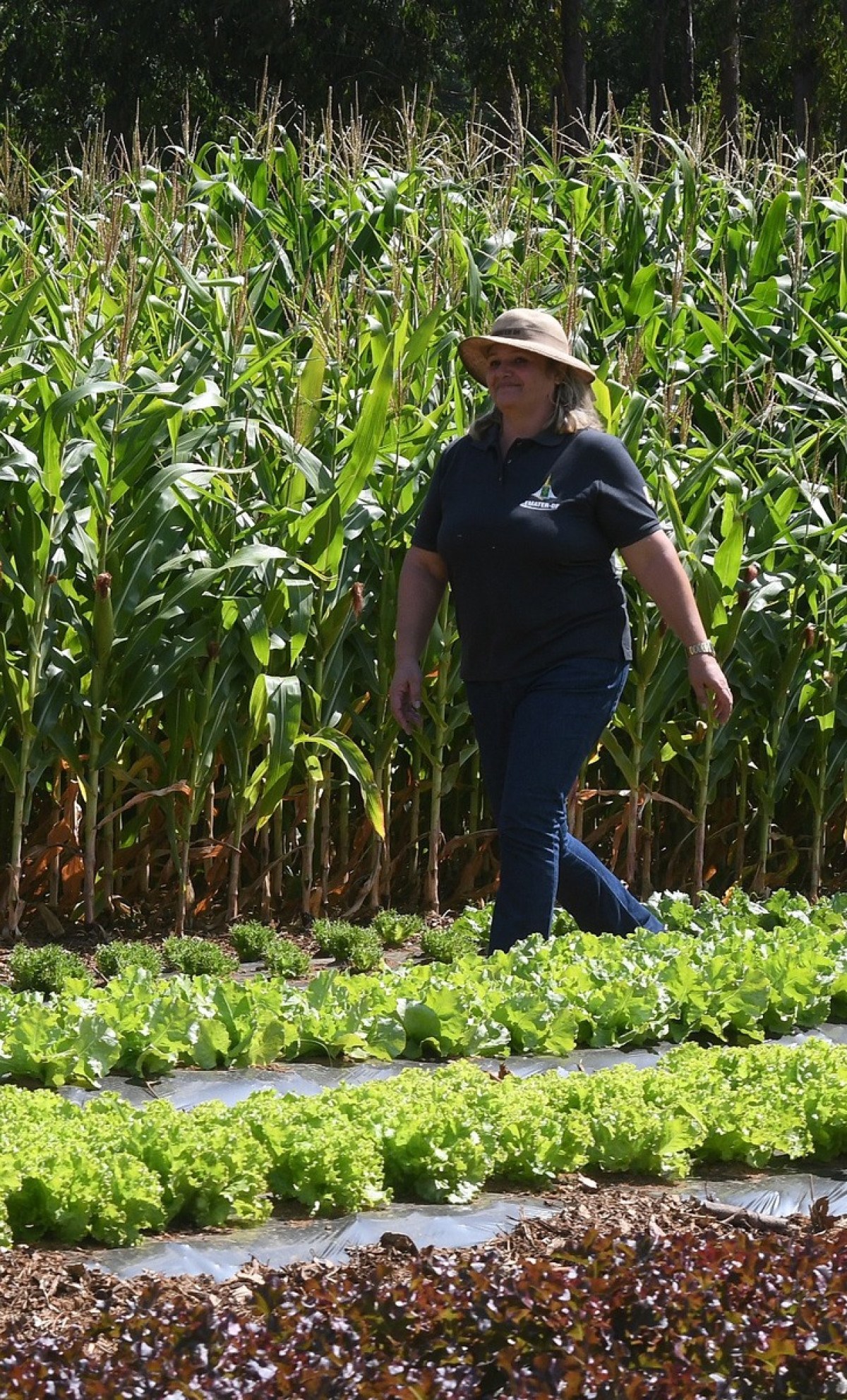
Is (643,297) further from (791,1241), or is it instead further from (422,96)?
(422,96)

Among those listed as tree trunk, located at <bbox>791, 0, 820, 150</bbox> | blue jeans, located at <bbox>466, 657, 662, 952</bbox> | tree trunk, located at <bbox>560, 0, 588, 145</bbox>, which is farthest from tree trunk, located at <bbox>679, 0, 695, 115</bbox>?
blue jeans, located at <bbox>466, 657, 662, 952</bbox>

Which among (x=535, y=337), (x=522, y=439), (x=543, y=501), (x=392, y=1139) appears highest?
(x=535, y=337)

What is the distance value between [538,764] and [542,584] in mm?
521

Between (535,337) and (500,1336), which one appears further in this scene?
(535,337)

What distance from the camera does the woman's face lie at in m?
4.84

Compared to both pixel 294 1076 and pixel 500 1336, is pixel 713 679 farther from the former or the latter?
pixel 500 1336

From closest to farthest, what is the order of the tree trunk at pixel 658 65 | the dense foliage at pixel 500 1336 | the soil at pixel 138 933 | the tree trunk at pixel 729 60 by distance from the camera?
the dense foliage at pixel 500 1336 → the soil at pixel 138 933 → the tree trunk at pixel 729 60 → the tree trunk at pixel 658 65

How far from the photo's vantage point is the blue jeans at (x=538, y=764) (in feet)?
15.7

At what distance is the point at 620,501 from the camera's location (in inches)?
189

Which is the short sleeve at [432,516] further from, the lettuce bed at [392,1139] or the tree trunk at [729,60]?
the tree trunk at [729,60]

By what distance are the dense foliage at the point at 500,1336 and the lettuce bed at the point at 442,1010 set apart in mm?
1486

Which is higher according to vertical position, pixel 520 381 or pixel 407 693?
pixel 520 381

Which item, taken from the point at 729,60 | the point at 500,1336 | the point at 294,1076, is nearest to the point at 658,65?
the point at 729,60

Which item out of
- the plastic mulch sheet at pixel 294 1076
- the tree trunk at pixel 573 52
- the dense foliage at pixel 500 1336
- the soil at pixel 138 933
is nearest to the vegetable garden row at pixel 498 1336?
the dense foliage at pixel 500 1336
